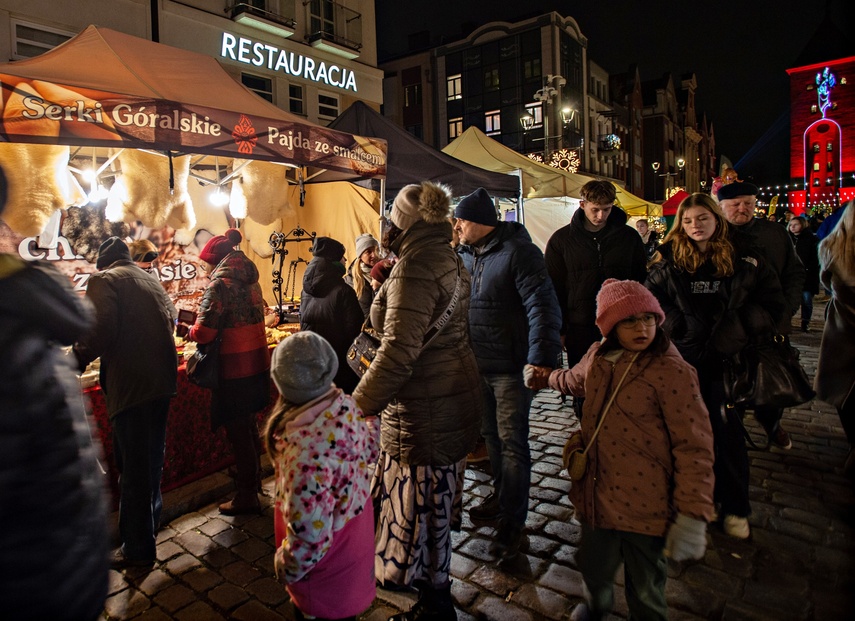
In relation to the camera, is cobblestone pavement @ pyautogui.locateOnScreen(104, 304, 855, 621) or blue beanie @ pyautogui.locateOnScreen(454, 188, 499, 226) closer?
cobblestone pavement @ pyautogui.locateOnScreen(104, 304, 855, 621)

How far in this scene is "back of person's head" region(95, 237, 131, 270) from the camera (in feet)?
11.3

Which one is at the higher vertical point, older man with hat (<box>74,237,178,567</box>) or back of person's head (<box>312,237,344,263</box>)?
back of person's head (<box>312,237,344,263</box>)

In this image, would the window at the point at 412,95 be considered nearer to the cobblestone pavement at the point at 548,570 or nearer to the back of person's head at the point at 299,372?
the cobblestone pavement at the point at 548,570

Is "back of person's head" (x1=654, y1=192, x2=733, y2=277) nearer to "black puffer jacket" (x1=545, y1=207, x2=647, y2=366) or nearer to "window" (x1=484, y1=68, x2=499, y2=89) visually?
"black puffer jacket" (x1=545, y1=207, x2=647, y2=366)

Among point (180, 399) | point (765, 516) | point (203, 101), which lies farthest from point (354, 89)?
point (765, 516)

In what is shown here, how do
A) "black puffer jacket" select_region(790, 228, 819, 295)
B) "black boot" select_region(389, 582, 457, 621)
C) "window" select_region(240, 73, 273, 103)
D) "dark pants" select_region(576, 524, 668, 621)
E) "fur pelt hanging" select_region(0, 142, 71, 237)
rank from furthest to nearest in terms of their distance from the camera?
"window" select_region(240, 73, 273, 103)
"black puffer jacket" select_region(790, 228, 819, 295)
"fur pelt hanging" select_region(0, 142, 71, 237)
"black boot" select_region(389, 582, 457, 621)
"dark pants" select_region(576, 524, 668, 621)

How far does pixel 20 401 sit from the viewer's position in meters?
1.23

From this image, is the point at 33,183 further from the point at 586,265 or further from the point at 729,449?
the point at 729,449

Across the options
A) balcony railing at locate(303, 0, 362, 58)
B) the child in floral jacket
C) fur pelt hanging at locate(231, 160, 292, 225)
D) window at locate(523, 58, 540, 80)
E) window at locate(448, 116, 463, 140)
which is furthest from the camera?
window at locate(448, 116, 463, 140)

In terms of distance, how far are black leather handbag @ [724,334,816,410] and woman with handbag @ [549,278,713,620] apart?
1.33m

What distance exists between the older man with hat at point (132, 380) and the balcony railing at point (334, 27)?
20192 millimetres

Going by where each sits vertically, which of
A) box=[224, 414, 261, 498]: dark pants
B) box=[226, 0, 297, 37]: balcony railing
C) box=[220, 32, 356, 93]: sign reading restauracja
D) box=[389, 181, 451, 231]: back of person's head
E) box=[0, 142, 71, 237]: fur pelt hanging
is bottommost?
box=[224, 414, 261, 498]: dark pants

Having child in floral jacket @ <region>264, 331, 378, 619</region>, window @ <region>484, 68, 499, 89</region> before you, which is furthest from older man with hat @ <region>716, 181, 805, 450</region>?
window @ <region>484, 68, 499, 89</region>

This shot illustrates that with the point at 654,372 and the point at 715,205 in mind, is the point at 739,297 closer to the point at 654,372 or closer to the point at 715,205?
the point at 715,205
